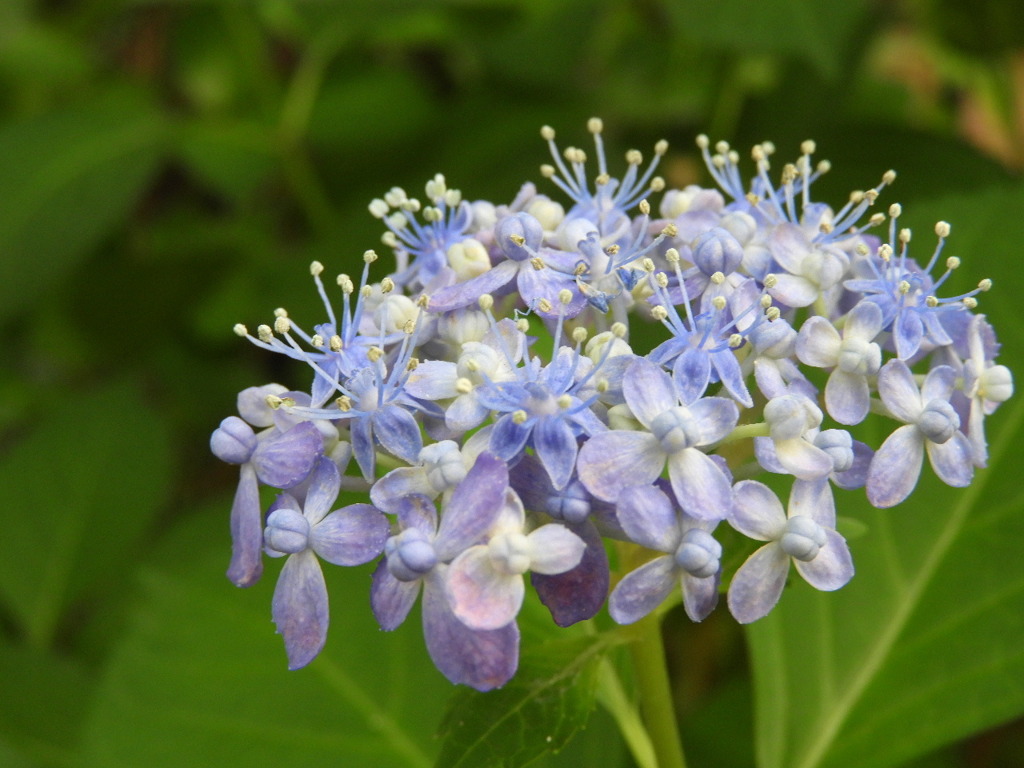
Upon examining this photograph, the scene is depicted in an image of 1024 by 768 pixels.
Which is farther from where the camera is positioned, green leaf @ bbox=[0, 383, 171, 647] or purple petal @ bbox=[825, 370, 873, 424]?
green leaf @ bbox=[0, 383, 171, 647]

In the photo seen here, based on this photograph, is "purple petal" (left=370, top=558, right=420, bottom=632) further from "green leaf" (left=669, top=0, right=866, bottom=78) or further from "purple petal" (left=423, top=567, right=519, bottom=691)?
"green leaf" (left=669, top=0, right=866, bottom=78)

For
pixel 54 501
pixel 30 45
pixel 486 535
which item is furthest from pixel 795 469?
pixel 30 45

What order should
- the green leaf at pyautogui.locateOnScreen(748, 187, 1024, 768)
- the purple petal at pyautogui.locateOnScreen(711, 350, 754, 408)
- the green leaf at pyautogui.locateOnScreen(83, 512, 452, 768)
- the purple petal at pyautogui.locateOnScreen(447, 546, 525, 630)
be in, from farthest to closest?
the green leaf at pyautogui.locateOnScreen(83, 512, 452, 768), the green leaf at pyautogui.locateOnScreen(748, 187, 1024, 768), the purple petal at pyautogui.locateOnScreen(711, 350, 754, 408), the purple petal at pyautogui.locateOnScreen(447, 546, 525, 630)

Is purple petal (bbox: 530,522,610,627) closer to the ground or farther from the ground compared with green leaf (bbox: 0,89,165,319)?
closer to the ground

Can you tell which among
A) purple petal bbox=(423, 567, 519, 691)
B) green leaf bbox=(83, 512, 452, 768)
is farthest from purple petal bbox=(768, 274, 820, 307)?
green leaf bbox=(83, 512, 452, 768)

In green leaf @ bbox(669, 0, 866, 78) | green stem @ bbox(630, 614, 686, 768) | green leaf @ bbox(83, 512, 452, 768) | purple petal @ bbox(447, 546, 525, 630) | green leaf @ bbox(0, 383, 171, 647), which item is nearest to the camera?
purple petal @ bbox(447, 546, 525, 630)

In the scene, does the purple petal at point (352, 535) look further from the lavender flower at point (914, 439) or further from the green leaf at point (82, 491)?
the green leaf at point (82, 491)

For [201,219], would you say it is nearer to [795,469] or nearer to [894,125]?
[894,125]
